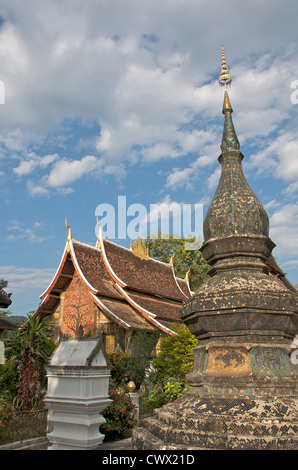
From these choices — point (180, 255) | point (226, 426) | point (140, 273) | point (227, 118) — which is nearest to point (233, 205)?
point (227, 118)

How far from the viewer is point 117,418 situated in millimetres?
6715

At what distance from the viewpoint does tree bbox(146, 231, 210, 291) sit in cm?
2902

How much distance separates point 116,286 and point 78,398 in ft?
39.7

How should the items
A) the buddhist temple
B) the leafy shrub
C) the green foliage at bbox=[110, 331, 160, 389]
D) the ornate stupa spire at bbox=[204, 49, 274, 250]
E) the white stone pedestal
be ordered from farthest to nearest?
the buddhist temple → the green foliage at bbox=[110, 331, 160, 389] → the leafy shrub → the white stone pedestal → the ornate stupa spire at bbox=[204, 49, 274, 250]

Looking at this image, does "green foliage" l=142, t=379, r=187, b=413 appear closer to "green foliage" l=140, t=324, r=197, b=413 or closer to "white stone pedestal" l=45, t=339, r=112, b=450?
"green foliage" l=140, t=324, r=197, b=413

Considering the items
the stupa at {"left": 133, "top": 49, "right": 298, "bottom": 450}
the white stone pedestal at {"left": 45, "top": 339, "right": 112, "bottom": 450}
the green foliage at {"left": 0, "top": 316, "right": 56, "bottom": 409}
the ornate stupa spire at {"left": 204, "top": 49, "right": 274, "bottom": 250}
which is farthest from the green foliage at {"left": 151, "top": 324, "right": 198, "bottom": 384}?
the ornate stupa spire at {"left": 204, "top": 49, "right": 274, "bottom": 250}

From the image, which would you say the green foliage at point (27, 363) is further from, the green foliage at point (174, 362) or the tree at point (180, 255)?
the tree at point (180, 255)

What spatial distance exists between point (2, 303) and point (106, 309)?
647 centimetres

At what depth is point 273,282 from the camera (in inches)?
123

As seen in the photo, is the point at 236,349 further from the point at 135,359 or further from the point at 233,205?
the point at 135,359

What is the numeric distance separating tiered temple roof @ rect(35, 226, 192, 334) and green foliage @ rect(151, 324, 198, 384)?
2.61 metres

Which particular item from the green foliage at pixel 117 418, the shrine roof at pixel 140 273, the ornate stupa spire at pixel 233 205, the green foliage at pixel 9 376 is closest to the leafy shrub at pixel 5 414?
the green foliage at pixel 117 418

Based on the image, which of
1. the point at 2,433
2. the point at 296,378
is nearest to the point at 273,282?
the point at 296,378
